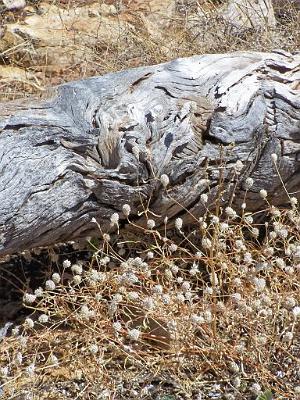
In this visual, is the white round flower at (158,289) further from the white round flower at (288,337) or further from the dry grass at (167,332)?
the white round flower at (288,337)

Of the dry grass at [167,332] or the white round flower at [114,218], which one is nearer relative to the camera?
the dry grass at [167,332]

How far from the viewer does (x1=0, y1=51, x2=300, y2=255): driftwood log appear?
3.23 metres

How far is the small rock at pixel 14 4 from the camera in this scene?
20.3 ft

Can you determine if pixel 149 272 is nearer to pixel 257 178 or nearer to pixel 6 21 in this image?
pixel 257 178

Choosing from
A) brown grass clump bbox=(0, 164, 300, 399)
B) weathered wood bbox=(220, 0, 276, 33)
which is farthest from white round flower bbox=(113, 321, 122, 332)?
weathered wood bbox=(220, 0, 276, 33)

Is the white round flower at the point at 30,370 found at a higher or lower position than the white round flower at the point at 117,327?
lower

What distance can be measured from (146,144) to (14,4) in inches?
125

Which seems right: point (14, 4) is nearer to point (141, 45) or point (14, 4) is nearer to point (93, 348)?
point (141, 45)

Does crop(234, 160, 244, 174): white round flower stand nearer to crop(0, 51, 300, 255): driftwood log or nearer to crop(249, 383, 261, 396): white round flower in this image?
crop(0, 51, 300, 255): driftwood log

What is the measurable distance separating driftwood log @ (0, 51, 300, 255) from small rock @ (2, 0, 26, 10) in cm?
281

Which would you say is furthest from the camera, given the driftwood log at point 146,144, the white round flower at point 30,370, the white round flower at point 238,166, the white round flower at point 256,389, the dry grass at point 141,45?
the dry grass at point 141,45

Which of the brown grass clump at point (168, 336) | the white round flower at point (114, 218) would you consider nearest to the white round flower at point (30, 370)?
the brown grass clump at point (168, 336)

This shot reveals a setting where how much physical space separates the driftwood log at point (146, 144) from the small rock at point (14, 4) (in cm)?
281

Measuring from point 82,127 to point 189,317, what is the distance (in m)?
0.86
